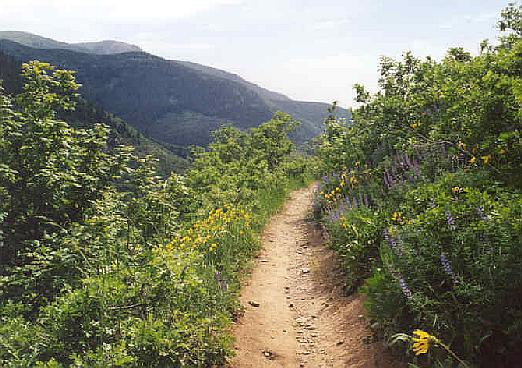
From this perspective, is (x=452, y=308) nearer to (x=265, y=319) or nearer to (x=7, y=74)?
(x=265, y=319)

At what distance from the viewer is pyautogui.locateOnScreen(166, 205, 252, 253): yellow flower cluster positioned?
735cm

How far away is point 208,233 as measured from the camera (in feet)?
27.2

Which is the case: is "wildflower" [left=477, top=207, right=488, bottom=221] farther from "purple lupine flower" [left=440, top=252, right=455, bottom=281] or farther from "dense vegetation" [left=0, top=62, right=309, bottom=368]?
"dense vegetation" [left=0, top=62, right=309, bottom=368]

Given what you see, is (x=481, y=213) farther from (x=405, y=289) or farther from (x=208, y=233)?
(x=208, y=233)

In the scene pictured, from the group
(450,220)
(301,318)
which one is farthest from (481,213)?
(301,318)

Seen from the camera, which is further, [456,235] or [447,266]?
[456,235]

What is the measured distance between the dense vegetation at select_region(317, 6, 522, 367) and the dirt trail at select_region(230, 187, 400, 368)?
42cm

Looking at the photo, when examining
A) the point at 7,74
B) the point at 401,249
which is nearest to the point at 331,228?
the point at 401,249

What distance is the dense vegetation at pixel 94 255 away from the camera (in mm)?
4223

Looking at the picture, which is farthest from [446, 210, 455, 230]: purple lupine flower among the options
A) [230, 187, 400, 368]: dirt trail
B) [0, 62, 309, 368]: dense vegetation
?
[0, 62, 309, 368]: dense vegetation

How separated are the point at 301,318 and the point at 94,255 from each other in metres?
3.30

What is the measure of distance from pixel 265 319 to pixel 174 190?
125 inches

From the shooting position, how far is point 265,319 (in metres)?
6.66

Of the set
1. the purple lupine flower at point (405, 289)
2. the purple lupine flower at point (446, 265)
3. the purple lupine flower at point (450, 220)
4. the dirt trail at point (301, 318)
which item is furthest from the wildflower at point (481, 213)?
the dirt trail at point (301, 318)
